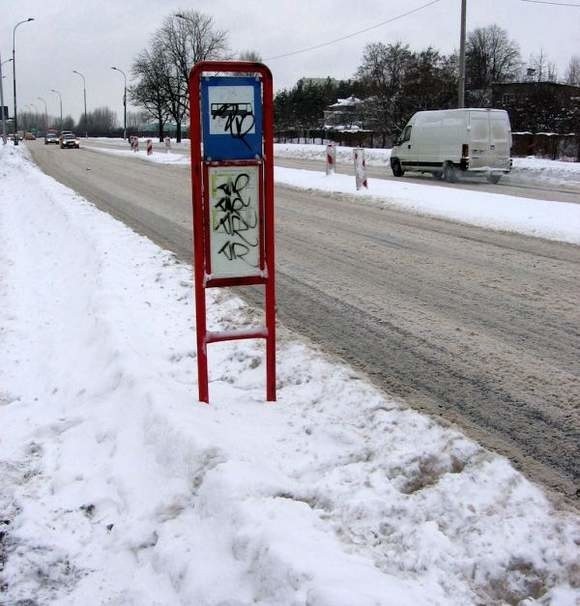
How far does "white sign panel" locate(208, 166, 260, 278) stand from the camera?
4023mm

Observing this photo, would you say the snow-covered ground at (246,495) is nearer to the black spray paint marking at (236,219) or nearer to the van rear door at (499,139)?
the black spray paint marking at (236,219)

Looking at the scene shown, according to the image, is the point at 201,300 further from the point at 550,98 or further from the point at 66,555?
the point at 550,98

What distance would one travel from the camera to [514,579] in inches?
105

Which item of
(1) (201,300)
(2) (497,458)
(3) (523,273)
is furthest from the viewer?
(3) (523,273)

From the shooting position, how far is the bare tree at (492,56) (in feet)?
228

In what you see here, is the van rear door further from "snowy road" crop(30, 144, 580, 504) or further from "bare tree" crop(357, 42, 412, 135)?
"bare tree" crop(357, 42, 412, 135)

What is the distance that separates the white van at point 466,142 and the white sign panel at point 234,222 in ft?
62.7

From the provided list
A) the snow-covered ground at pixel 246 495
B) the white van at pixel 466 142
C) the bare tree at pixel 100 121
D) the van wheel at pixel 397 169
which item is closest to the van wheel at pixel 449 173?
the white van at pixel 466 142

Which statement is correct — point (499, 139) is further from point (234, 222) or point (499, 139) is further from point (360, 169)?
point (234, 222)

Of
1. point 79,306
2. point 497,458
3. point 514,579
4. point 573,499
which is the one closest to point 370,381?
point 497,458

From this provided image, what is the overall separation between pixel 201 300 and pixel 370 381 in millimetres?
1382

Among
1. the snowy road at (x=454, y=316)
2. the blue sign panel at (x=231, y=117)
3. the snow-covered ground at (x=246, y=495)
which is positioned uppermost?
the blue sign panel at (x=231, y=117)

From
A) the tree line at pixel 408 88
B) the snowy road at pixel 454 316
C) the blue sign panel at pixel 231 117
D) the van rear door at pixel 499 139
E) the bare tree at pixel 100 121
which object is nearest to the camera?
the blue sign panel at pixel 231 117

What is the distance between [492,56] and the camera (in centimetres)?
7400
